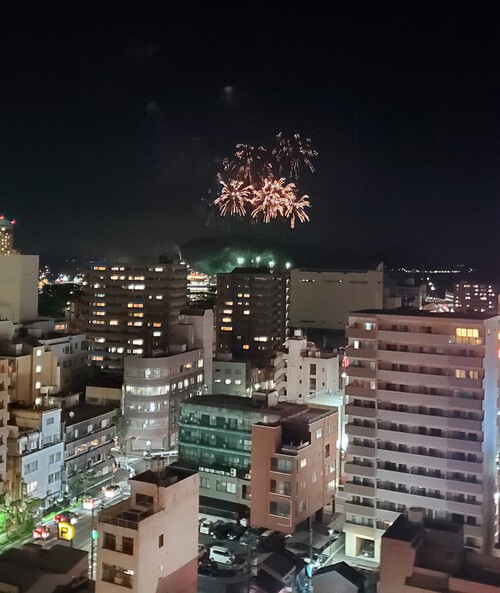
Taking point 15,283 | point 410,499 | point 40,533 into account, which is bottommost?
point 40,533

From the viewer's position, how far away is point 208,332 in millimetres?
28906

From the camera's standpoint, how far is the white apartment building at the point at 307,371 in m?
24.5

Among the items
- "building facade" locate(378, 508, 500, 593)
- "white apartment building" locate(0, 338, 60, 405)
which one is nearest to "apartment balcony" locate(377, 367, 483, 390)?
"building facade" locate(378, 508, 500, 593)

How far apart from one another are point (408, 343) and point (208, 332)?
14.5 metres

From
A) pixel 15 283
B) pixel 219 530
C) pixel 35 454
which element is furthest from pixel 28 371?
pixel 219 530

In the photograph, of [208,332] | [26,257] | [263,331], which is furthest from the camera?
[263,331]

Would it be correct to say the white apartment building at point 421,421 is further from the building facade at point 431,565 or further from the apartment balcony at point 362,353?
the building facade at point 431,565

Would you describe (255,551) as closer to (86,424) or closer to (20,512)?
(20,512)

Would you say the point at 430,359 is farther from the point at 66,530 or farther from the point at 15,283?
the point at 15,283

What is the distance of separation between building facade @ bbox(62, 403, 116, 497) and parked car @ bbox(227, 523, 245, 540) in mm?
4986

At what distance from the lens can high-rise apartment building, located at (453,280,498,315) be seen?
2402 inches

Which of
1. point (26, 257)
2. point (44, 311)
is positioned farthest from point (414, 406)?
point (44, 311)

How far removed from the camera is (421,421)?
15.3m

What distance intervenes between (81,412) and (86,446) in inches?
48.8
